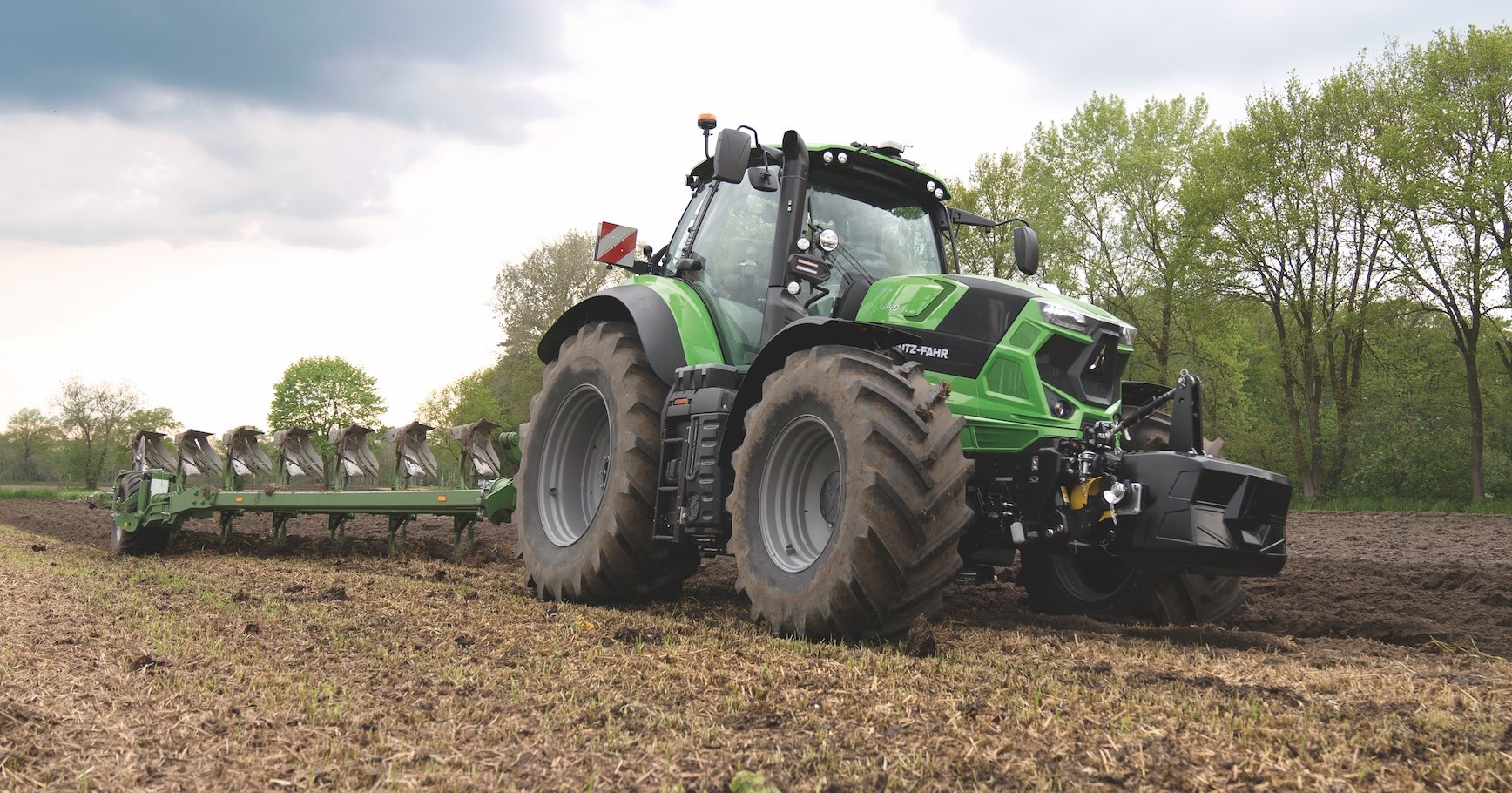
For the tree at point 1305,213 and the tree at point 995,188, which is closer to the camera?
the tree at point 1305,213

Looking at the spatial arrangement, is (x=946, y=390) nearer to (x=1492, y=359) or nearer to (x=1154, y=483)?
(x=1154, y=483)

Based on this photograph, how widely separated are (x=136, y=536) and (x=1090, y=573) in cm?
820

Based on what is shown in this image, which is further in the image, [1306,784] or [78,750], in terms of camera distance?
[78,750]

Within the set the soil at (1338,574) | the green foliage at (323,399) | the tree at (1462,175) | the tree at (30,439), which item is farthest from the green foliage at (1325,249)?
the tree at (30,439)

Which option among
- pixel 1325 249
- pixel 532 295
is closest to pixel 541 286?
pixel 532 295

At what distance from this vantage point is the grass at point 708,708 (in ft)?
9.01

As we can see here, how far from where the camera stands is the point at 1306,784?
2.62 m

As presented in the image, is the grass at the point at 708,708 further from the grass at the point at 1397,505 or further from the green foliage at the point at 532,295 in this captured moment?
the green foliage at the point at 532,295

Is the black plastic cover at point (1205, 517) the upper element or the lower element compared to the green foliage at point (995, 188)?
lower

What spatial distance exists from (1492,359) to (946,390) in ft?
88.4

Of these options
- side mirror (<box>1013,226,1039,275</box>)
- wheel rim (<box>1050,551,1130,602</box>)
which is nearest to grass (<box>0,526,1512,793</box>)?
wheel rim (<box>1050,551,1130,602</box>)

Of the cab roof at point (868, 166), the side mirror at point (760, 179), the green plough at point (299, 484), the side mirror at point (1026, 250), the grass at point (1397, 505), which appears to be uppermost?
the cab roof at point (868, 166)

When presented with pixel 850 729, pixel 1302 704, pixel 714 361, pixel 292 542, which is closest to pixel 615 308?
pixel 714 361

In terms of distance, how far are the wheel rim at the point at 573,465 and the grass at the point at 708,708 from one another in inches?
56.3
